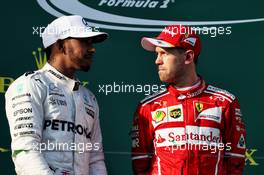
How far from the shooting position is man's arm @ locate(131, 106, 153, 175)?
3.51 m

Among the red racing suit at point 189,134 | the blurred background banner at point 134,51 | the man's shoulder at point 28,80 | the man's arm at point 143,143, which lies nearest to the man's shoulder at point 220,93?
the red racing suit at point 189,134

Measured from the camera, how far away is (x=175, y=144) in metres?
3.39

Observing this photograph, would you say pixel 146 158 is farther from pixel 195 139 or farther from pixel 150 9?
pixel 150 9

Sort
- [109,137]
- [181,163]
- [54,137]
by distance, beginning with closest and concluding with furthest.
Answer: [54,137] → [181,163] → [109,137]

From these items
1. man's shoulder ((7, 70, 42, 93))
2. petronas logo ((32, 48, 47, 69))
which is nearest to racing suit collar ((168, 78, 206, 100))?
man's shoulder ((7, 70, 42, 93))

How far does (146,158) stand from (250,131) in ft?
2.41

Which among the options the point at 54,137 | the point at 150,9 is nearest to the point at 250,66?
the point at 150,9

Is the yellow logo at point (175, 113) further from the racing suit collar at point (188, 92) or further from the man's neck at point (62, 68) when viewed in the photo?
the man's neck at point (62, 68)

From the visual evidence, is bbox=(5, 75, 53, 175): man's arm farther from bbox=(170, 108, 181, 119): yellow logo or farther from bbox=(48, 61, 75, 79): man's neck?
bbox=(170, 108, 181, 119): yellow logo

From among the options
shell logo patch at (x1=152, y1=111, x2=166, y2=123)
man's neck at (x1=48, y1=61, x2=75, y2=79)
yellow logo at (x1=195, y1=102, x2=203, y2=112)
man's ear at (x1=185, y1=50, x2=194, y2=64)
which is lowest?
shell logo patch at (x1=152, y1=111, x2=166, y2=123)

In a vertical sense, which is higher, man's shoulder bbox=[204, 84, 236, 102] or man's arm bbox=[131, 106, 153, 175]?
man's shoulder bbox=[204, 84, 236, 102]

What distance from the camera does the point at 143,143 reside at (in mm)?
3512

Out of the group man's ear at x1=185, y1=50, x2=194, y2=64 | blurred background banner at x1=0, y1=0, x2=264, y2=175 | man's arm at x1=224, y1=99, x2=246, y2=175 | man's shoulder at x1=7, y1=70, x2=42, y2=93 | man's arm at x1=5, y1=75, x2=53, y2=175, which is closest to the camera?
man's arm at x1=5, y1=75, x2=53, y2=175

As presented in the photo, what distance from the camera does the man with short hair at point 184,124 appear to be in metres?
3.36
